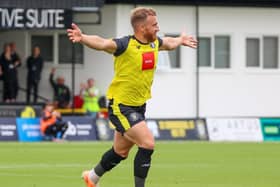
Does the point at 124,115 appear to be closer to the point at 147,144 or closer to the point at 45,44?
the point at 147,144

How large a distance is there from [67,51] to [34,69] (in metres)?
2.72

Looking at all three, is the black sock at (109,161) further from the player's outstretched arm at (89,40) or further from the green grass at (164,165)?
the green grass at (164,165)

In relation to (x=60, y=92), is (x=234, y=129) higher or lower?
lower

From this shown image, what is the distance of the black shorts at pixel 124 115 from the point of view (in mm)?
13359

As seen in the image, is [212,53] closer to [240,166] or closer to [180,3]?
[180,3]

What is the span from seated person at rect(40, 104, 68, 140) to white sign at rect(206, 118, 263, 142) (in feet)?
15.5

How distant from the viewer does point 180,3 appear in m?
38.7

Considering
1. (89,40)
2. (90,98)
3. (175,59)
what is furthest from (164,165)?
(175,59)

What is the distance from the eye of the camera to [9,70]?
35.5 meters

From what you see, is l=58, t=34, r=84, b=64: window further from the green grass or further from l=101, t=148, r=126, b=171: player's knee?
l=101, t=148, r=126, b=171: player's knee

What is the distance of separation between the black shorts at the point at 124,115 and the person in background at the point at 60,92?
2314 cm

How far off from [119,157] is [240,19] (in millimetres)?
26684

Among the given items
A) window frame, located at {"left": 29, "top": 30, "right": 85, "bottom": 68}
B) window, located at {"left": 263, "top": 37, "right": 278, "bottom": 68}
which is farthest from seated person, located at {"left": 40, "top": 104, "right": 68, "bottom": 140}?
window, located at {"left": 263, "top": 37, "right": 278, "bottom": 68}

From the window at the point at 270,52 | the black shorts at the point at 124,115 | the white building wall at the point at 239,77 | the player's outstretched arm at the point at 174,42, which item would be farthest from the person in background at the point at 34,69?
the black shorts at the point at 124,115
